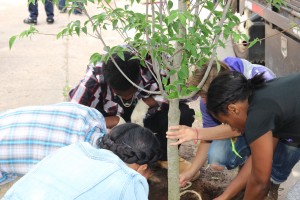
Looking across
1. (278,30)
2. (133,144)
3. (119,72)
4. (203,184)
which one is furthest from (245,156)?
(278,30)

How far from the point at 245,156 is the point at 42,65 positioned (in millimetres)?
3627

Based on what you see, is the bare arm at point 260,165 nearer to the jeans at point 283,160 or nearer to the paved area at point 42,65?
the jeans at point 283,160

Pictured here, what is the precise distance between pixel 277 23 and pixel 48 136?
232cm

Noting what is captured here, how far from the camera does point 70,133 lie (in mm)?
2141

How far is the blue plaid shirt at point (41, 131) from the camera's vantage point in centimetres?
214

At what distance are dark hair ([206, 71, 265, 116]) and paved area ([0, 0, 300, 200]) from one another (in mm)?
1189

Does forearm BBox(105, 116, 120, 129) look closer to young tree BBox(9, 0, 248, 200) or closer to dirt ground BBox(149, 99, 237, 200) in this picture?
dirt ground BBox(149, 99, 237, 200)

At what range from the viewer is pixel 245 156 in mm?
2812

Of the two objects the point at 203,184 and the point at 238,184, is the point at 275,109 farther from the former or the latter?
the point at 203,184

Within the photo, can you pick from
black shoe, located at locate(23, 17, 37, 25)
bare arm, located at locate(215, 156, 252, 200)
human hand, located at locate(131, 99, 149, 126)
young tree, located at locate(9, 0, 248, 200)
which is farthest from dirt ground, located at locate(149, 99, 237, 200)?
black shoe, located at locate(23, 17, 37, 25)

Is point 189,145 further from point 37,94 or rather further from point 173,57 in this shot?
point 37,94

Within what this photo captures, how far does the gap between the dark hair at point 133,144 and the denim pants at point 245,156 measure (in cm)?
103

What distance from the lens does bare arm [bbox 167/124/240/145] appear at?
2170mm

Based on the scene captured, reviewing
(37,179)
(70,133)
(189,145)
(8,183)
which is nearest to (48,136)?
(70,133)
